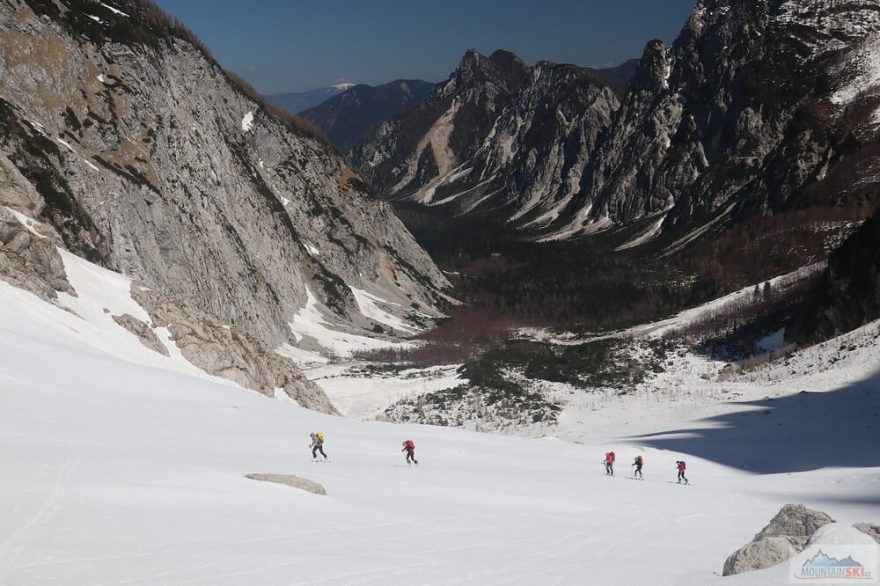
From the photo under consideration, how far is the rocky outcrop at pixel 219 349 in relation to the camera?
152 ft

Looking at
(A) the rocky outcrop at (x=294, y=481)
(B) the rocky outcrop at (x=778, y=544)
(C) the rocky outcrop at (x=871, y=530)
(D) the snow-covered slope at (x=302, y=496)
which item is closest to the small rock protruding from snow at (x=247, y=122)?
(D) the snow-covered slope at (x=302, y=496)

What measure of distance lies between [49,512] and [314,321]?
105 metres

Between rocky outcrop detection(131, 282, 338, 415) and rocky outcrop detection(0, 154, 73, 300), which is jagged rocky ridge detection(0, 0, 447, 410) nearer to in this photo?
rocky outcrop detection(0, 154, 73, 300)

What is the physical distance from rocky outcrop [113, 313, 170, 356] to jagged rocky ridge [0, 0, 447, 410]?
2082 millimetres

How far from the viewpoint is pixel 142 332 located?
145ft

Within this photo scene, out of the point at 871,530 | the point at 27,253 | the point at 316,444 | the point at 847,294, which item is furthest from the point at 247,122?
the point at 871,530

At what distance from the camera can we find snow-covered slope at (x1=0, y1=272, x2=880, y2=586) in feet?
41.0

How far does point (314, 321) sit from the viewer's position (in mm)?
117188

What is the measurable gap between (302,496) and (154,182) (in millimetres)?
77426

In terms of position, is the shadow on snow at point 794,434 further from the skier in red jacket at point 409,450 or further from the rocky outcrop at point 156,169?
the rocky outcrop at point 156,169

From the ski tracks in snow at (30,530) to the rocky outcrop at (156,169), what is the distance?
109 ft

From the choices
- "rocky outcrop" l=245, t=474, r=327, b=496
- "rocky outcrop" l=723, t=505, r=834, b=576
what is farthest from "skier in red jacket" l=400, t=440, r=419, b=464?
"rocky outcrop" l=723, t=505, r=834, b=576

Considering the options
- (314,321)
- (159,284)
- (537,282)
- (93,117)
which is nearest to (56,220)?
(159,284)

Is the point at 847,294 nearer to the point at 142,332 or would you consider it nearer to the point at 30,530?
the point at 142,332
